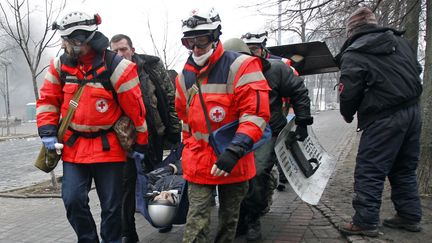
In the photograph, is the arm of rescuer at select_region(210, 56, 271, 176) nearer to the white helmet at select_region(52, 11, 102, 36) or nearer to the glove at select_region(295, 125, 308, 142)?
the glove at select_region(295, 125, 308, 142)

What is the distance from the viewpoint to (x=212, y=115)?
10.9 feet

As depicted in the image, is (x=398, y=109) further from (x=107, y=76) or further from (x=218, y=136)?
(x=107, y=76)

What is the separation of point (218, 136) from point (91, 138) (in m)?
1.13

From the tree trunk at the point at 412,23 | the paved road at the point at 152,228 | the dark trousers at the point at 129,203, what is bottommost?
the paved road at the point at 152,228

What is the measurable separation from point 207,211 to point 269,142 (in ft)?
4.39

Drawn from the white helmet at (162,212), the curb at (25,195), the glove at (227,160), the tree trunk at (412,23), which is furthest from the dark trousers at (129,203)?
the tree trunk at (412,23)

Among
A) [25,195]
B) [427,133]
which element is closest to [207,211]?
[427,133]

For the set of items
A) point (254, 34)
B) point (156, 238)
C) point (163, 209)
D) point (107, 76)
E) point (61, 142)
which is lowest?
point (156, 238)

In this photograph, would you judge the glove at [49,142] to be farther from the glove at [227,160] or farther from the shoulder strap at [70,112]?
the glove at [227,160]

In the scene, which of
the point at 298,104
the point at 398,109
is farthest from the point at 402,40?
the point at 298,104

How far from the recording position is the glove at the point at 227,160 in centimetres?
299

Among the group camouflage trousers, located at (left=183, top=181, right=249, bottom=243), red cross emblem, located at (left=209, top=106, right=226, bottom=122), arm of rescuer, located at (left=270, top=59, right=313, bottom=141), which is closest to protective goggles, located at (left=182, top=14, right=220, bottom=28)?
red cross emblem, located at (left=209, top=106, right=226, bottom=122)

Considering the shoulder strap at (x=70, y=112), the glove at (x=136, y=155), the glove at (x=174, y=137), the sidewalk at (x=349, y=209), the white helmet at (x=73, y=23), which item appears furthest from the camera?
the glove at (x=174, y=137)

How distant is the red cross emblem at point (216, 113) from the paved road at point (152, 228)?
63.1 inches
